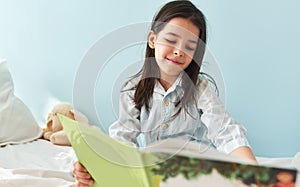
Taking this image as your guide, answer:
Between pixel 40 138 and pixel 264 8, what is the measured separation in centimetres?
101

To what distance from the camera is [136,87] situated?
1.19m

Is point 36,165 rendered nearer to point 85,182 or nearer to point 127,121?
point 127,121

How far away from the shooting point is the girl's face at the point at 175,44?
1047 millimetres

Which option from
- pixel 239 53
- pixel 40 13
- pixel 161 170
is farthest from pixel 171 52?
pixel 40 13

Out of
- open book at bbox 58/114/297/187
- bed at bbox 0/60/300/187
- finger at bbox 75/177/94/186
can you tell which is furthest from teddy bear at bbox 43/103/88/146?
open book at bbox 58/114/297/187

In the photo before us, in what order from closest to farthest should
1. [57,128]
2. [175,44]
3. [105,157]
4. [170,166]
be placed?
[170,166] < [105,157] < [175,44] < [57,128]

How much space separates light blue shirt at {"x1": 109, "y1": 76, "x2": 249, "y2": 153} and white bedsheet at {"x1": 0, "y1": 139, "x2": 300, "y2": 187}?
0.56ft

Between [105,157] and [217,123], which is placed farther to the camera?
[217,123]

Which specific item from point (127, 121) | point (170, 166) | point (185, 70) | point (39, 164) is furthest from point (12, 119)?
point (170, 166)

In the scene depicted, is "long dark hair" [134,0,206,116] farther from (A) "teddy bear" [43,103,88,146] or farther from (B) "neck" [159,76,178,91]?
(A) "teddy bear" [43,103,88,146]

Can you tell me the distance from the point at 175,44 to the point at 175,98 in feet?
0.62

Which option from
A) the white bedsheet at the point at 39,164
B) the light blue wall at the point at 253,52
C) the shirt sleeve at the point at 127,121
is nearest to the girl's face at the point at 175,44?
the shirt sleeve at the point at 127,121

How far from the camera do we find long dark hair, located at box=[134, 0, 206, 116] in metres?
1.12

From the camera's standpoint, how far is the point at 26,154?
1.57 m
